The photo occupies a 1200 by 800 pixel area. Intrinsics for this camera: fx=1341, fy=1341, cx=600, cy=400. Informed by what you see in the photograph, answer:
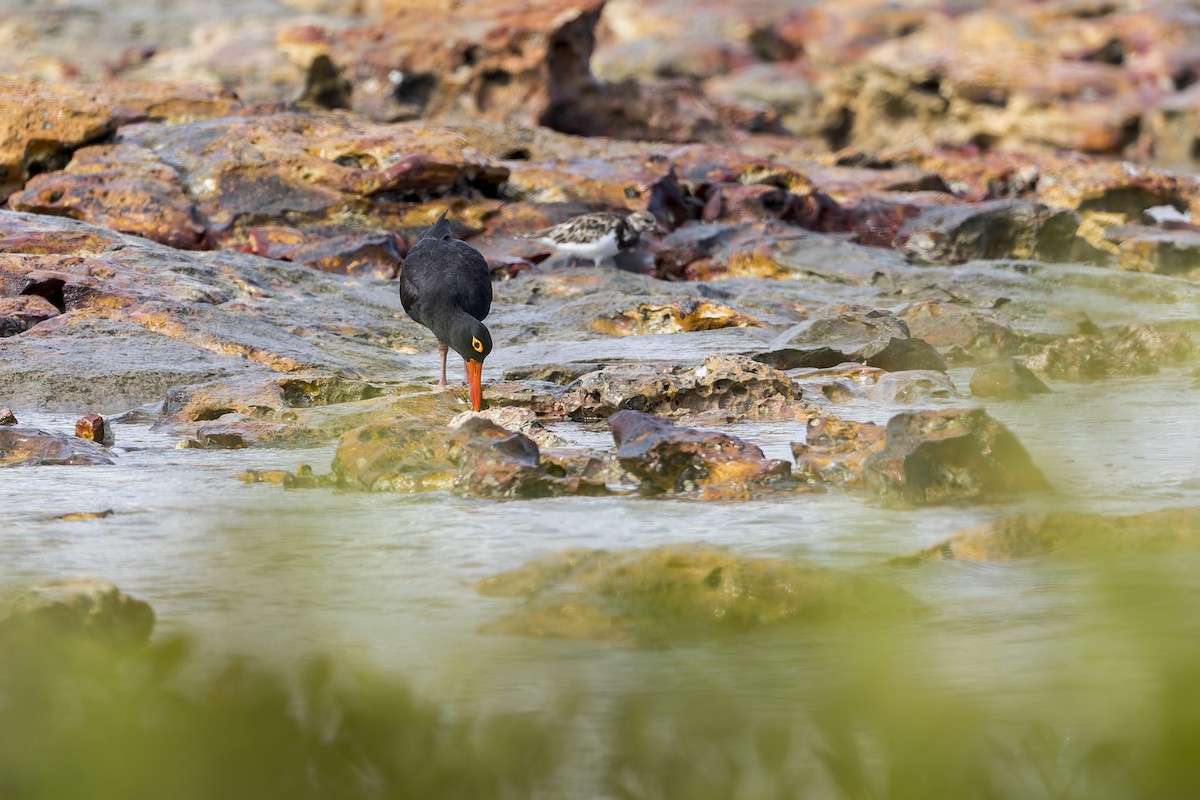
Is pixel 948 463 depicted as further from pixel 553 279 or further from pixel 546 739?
pixel 553 279

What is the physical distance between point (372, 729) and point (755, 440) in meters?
4.17

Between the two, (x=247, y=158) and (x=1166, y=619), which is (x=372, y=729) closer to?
(x=1166, y=619)

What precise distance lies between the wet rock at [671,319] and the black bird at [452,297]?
1.82 metres

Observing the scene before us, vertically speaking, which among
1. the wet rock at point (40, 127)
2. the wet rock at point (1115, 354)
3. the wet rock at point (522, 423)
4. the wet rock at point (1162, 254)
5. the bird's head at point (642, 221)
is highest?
the wet rock at point (40, 127)

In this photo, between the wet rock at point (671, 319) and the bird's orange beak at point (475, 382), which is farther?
the wet rock at point (671, 319)

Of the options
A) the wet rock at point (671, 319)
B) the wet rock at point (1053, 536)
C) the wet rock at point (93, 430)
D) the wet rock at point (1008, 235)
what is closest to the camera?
the wet rock at point (1053, 536)

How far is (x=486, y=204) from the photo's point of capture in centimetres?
1231

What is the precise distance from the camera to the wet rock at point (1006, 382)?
5.62 m

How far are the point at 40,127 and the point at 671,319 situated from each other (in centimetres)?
653

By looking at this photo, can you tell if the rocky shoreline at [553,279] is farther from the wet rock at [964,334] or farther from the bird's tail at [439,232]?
the bird's tail at [439,232]

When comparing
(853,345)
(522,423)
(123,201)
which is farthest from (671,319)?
(123,201)

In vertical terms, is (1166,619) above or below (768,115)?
below

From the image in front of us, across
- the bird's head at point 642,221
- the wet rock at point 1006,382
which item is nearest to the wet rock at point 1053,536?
the wet rock at point 1006,382

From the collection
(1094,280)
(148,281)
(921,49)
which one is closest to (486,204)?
(148,281)
